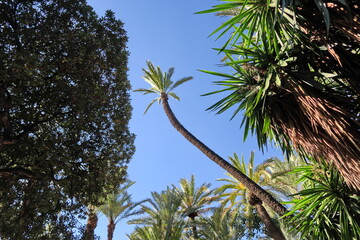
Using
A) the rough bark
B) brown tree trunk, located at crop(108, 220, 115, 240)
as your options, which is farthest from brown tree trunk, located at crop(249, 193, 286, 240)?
brown tree trunk, located at crop(108, 220, 115, 240)

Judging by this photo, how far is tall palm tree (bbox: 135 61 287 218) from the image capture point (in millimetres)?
9094

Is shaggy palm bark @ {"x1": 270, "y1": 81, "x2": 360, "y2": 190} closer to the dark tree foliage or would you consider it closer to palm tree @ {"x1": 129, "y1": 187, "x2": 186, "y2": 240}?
the dark tree foliage

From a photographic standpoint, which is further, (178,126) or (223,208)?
(223,208)

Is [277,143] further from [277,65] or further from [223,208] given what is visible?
[223,208]

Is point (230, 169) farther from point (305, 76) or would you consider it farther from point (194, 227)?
point (194, 227)

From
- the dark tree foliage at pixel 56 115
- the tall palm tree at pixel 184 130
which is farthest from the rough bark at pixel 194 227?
the dark tree foliage at pixel 56 115

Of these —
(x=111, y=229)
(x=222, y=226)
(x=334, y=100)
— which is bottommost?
(x=334, y=100)

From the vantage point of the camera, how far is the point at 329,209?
6.04 m

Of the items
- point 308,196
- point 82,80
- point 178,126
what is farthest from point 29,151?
point 308,196

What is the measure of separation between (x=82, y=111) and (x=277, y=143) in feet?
21.5

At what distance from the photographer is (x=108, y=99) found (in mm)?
10688

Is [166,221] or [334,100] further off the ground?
[166,221]

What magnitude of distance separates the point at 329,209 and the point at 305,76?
2.94m

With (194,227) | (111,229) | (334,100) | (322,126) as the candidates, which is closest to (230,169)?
(334,100)
